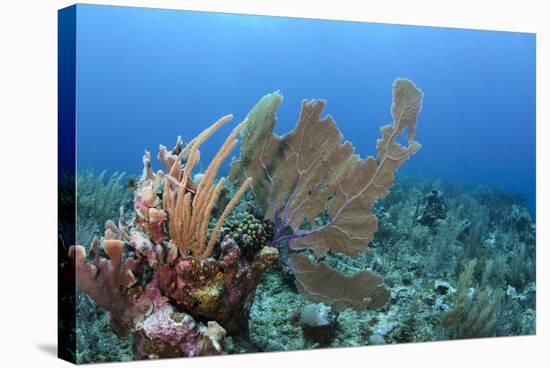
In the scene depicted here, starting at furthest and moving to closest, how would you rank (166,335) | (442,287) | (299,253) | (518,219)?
(518,219) → (442,287) → (299,253) → (166,335)

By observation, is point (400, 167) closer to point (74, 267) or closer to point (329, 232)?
point (329, 232)

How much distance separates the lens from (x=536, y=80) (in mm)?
8539

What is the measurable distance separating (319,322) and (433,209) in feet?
4.43

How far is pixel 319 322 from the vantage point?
755cm

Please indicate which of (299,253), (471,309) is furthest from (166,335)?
(471,309)

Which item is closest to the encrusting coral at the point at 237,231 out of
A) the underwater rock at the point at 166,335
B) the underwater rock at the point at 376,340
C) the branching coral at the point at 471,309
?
the underwater rock at the point at 166,335

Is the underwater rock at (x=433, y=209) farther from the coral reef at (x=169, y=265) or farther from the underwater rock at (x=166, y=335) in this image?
the underwater rock at (x=166, y=335)

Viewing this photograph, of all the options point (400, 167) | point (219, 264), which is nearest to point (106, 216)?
point (219, 264)

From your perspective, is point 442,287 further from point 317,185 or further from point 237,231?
point 237,231

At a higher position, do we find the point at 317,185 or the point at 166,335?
the point at 317,185

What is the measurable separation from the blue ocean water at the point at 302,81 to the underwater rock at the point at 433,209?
0.18 meters

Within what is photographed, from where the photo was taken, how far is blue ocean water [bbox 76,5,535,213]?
6.93 metres

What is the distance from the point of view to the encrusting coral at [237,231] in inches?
274

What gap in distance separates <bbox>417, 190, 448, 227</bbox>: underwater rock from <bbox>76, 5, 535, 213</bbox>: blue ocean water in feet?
0.61
